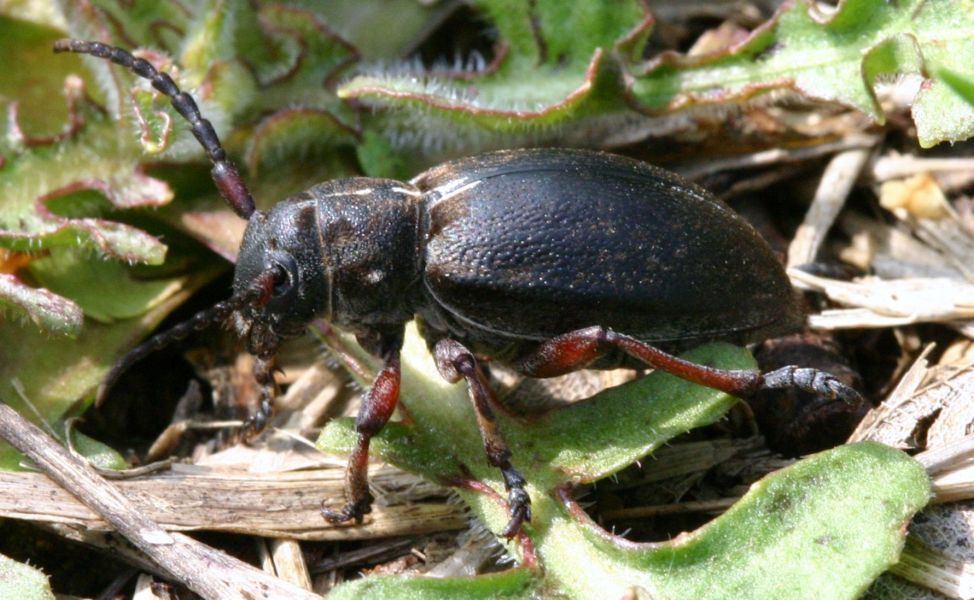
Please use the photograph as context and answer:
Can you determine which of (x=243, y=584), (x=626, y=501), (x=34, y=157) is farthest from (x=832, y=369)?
(x=34, y=157)

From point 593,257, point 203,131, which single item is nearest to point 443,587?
point 593,257

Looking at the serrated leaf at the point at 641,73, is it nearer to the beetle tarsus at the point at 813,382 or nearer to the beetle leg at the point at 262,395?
the beetle tarsus at the point at 813,382

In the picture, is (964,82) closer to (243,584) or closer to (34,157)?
(243,584)

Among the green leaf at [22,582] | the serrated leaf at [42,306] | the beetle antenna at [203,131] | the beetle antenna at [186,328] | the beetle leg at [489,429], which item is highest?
the beetle antenna at [203,131]

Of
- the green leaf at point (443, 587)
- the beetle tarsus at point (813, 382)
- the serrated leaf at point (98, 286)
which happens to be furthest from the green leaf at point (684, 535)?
the serrated leaf at point (98, 286)

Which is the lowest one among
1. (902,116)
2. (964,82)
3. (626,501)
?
(626,501)

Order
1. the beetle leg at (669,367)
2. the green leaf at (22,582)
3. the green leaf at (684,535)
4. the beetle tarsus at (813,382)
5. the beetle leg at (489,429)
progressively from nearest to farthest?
the green leaf at (684,535) < the green leaf at (22,582) < the beetle leg at (489,429) < the beetle leg at (669,367) < the beetle tarsus at (813,382)
